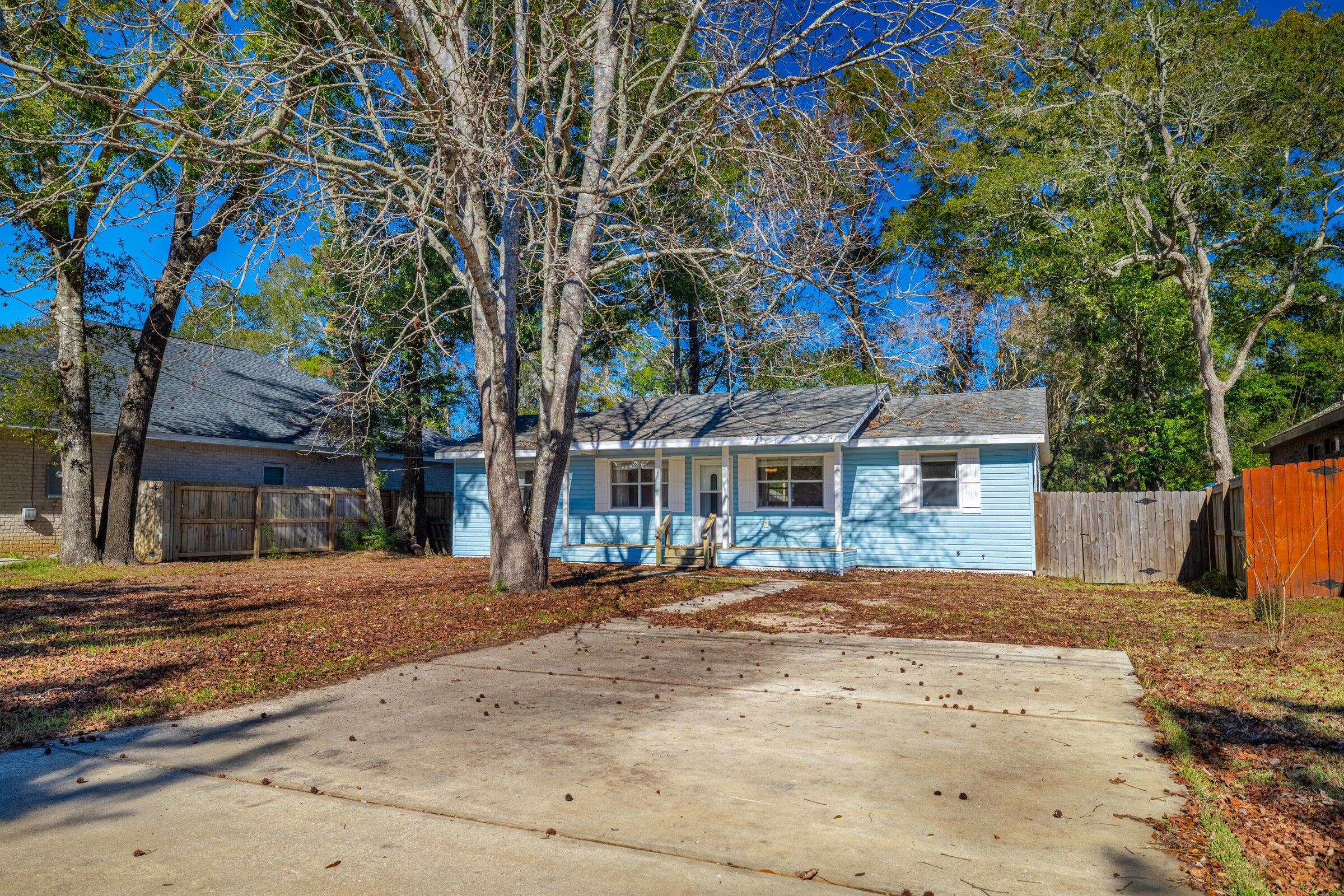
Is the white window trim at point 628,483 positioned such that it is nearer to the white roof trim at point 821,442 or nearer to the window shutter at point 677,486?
the window shutter at point 677,486

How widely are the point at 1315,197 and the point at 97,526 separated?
31.3 m

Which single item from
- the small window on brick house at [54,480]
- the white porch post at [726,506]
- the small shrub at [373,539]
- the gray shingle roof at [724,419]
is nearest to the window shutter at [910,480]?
the gray shingle roof at [724,419]

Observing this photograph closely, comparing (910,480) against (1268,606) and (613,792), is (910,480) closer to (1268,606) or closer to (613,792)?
(1268,606)

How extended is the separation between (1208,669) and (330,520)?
20.4 metres

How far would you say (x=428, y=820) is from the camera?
3721 mm

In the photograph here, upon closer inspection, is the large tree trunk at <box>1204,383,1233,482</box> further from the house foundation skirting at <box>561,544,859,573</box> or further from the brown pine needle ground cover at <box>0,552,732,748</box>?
the brown pine needle ground cover at <box>0,552,732,748</box>

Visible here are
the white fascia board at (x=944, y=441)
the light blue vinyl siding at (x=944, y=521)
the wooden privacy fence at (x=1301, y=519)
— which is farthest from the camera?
the light blue vinyl siding at (x=944, y=521)

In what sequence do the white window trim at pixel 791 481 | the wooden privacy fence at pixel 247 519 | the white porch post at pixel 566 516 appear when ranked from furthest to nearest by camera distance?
the white porch post at pixel 566 516 → the wooden privacy fence at pixel 247 519 → the white window trim at pixel 791 481

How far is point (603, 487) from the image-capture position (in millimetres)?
19797

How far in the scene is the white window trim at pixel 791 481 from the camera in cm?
1775

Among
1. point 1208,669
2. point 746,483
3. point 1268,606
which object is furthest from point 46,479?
point 1268,606

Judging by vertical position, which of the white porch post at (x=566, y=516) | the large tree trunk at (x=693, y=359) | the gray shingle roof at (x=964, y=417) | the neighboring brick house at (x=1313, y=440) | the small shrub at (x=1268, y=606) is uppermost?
the large tree trunk at (x=693, y=359)

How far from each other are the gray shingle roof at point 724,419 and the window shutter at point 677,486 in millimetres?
809

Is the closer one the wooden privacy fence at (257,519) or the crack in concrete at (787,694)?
the crack in concrete at (787,694)
